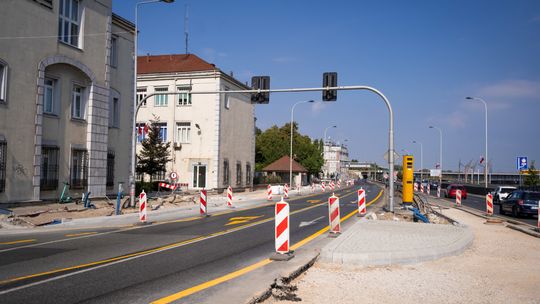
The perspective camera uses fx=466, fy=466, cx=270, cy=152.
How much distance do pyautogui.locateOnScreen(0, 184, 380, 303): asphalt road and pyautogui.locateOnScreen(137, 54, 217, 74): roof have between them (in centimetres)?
3085

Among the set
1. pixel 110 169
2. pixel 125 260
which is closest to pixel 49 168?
pixel 110 169

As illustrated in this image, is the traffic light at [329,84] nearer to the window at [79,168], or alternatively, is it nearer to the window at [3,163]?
the window at [79,168]

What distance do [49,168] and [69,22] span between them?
288 inches

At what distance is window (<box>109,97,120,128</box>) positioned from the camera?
28.0 metres

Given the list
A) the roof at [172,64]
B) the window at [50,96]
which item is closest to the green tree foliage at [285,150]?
the roof at [172,64]

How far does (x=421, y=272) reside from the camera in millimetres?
8875

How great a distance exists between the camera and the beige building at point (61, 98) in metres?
19.5

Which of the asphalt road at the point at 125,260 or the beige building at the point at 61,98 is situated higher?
the beige building at the point at 61,98

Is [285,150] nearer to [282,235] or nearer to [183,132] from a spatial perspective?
[183,132]

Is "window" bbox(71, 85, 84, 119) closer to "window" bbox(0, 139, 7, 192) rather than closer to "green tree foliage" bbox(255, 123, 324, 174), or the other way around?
"window" bbox(0, 139, 7, 192)

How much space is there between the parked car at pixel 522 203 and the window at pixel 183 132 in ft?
93.7

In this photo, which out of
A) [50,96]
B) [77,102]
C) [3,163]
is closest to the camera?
[3,163]

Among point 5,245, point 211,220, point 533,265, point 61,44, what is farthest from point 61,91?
point 533,265

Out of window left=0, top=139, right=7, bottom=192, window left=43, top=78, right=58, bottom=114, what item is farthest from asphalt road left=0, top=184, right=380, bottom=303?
window left=43, top=78, right=58, bottom=114
